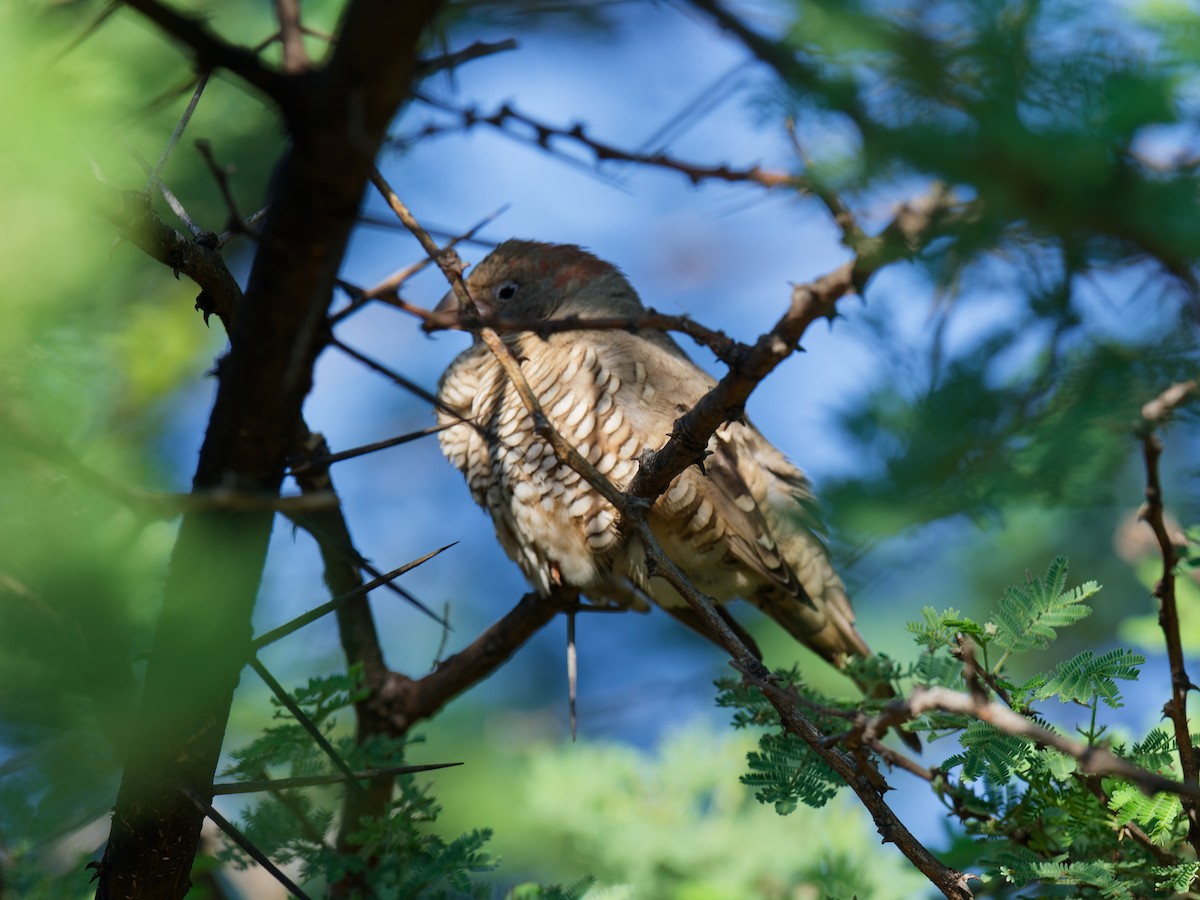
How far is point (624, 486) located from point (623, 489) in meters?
0.17

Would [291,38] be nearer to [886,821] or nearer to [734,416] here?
[734,416]

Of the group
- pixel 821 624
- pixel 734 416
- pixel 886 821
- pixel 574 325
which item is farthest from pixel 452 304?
pixel 886 821

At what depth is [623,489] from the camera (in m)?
3.47

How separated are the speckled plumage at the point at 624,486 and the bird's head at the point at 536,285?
397 millimetres

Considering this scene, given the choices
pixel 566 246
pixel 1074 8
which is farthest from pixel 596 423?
pixel 1074 8

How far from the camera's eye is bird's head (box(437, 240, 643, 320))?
4.66 metres

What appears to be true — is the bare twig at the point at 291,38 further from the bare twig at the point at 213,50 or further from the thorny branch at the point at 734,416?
the thorny branch at the point at 734,416

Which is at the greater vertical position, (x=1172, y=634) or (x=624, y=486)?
(x=624, y=486)

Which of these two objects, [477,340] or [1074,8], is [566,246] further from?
[1074,8]

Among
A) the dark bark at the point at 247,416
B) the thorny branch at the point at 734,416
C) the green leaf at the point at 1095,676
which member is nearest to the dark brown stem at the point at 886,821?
the thorny branch at the point at 734,416

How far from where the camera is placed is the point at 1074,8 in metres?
Result: 1.72

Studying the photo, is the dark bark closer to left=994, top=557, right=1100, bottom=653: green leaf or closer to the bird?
left=994, top=557, right=1100, bottom=653: green leaf

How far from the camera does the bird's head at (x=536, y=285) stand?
466 cm

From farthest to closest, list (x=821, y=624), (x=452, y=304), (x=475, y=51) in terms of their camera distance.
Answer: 1. (x=452, y=304)
2. (x=821, y=624)
3. (x=475, y=51)
